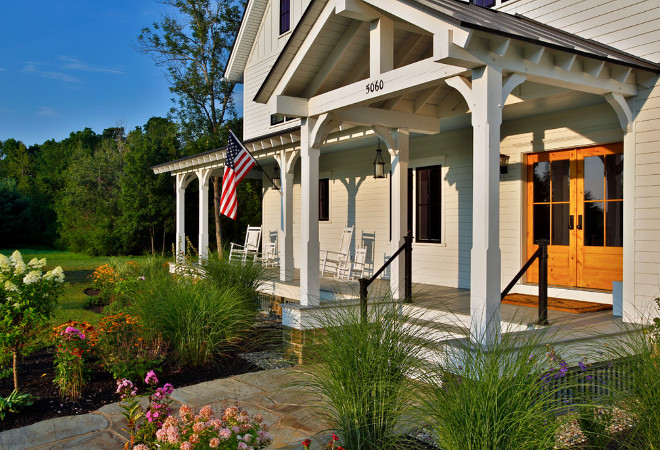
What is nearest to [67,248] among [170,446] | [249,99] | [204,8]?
[204,8]

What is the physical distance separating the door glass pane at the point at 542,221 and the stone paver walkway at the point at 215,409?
4354mm

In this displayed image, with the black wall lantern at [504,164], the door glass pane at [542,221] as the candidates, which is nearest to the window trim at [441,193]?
the black wall lantern at [504,164]

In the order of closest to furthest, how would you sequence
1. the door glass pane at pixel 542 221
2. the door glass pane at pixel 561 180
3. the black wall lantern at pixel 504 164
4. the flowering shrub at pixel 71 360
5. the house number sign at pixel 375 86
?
the flowering shrub at pixel 71 360 → the house number sign at pixel 375 86 → the door glass pane at pixel 561 180 → the door glass pane at pixel 542 221 → the black wall lantern at pixel 504 164

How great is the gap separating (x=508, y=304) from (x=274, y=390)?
130 inches

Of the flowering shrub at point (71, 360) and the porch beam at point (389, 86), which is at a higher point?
the porch beam at point (389, 86)

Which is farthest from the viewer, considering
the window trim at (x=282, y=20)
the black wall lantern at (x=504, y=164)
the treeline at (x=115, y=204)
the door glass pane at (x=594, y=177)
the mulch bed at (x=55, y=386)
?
the treeline at (x=115, y=204)

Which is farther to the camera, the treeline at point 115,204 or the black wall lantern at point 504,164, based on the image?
the treeline at point 115,204

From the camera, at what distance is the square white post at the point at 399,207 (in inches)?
281

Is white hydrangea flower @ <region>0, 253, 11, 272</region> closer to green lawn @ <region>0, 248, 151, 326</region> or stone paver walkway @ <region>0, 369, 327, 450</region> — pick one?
green lawn @ <region>0, 248, 151, 326</region>

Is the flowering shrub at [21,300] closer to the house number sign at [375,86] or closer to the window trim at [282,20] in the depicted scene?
the house number sign at [375,86]

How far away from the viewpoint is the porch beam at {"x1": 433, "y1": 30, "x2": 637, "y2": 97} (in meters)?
4.33

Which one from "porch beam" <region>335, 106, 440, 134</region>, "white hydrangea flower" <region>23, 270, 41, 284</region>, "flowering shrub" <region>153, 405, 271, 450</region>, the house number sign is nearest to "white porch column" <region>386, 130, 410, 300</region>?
"porch beam" <region>335, 106, 440, 134</region>

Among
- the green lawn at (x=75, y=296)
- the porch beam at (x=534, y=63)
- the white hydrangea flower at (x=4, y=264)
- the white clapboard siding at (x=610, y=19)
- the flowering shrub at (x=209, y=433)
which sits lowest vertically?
A: the green lawn at (x=75, y=296)

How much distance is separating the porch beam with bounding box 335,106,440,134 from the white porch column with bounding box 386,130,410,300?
0.19 metres
